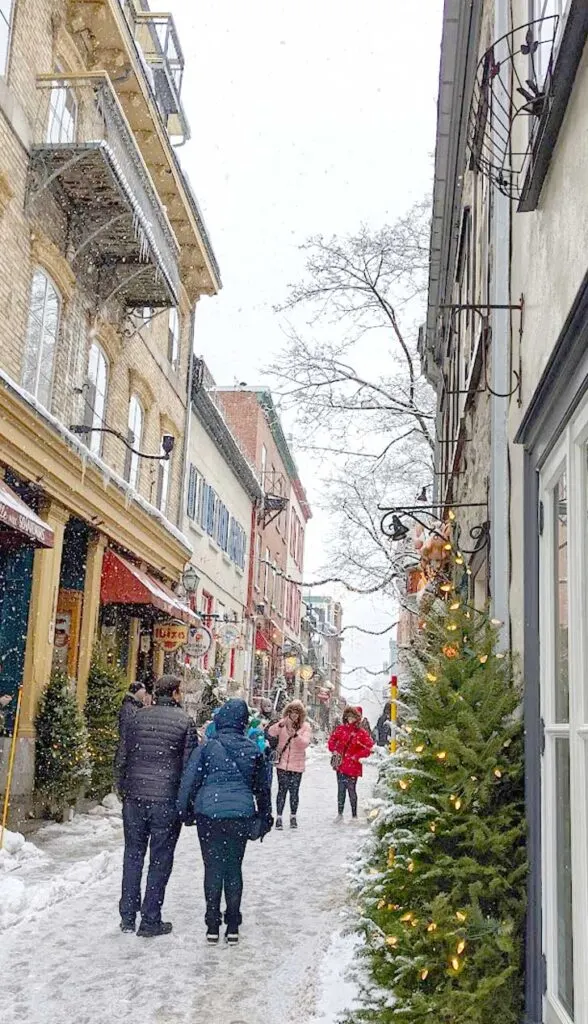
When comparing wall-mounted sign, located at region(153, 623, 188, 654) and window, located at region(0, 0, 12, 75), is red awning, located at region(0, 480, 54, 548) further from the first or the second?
wall-mounted sign, located at region(153, 623, 188, 654)

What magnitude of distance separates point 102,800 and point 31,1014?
8844 millimetres

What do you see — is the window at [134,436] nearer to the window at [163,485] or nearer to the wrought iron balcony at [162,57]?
the window at [163,485]

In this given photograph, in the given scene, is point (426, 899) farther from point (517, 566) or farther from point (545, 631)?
point (517, 566)

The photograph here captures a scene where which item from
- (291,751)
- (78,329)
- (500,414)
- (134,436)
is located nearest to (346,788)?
(291,751)

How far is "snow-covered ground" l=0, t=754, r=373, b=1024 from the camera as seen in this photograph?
5.18 m

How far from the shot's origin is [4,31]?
1184 cm

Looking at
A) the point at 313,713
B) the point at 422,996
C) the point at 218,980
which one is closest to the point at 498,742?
the point at 422,996

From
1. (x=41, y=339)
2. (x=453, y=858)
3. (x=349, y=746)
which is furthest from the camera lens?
(x=41, y=339)

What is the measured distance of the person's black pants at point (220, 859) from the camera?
6441 mm

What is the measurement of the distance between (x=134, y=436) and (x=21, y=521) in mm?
8636

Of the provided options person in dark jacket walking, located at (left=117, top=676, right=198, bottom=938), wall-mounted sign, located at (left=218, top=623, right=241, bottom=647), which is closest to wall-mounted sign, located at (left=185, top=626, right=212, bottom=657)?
wall-mounted sign, located at (left=218, top=623, right=241, bottom=647)

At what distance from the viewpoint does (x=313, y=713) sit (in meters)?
55.4

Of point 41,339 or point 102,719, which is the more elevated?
point 41,339

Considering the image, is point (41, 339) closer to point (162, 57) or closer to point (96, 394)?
point (96, 394)
